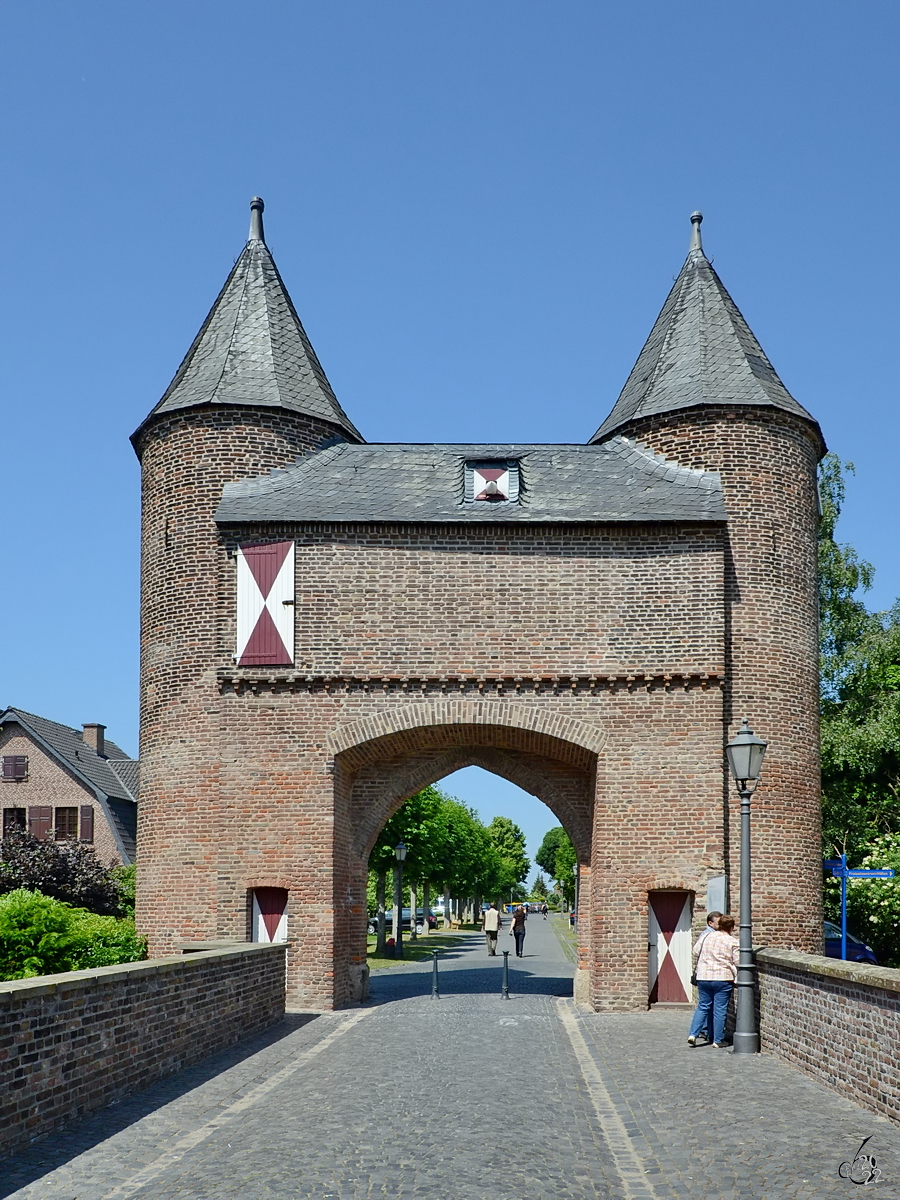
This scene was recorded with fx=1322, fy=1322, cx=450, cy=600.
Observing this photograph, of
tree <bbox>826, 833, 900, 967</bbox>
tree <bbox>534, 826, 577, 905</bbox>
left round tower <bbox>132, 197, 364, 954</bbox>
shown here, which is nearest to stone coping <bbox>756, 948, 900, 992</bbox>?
left round tower <bbox>132, 197, 364, 954</bbox>

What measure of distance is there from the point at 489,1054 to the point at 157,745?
9749mm

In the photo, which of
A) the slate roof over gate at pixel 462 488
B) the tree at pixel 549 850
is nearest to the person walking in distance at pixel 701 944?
the slate roof over gate at pixel 462 488

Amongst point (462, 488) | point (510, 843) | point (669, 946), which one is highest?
point (462, 488)

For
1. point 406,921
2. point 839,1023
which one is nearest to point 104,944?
point 839,1023

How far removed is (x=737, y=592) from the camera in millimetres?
21188

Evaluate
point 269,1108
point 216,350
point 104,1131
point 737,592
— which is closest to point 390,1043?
point 269,1108

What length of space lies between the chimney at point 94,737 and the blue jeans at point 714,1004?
39963 mm

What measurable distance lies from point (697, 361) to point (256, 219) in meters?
9.28

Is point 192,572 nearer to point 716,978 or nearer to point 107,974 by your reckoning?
point 716,978

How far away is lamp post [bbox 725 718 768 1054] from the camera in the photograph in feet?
46.1

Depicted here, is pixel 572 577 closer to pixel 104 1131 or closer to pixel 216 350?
pixel 216 350

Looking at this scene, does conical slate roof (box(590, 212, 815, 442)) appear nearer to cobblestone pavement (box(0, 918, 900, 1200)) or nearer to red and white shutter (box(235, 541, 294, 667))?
red and white shutter (box(235, 541, 294, 667))

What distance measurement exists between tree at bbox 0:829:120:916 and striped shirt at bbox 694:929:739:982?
27.9 m

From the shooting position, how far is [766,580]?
843 inches
